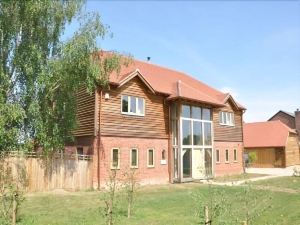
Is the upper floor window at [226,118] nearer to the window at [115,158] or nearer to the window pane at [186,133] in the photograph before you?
the window pane at [186,133]

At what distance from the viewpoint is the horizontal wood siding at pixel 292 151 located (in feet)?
165

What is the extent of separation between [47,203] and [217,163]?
768 inches

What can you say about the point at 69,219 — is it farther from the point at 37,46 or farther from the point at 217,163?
the point at 217,163

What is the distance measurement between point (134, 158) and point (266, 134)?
1239 inches

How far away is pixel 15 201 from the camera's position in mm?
11320

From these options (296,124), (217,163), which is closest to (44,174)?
(217,163)

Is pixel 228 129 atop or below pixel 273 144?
atop

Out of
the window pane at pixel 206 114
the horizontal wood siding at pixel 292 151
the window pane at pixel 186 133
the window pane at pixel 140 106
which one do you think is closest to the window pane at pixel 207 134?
the window pane at pixel 206 114

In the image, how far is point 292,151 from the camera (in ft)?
171

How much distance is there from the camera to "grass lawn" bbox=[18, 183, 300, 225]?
13.4 m

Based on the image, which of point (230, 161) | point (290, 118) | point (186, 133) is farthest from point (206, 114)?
point (290, 118)

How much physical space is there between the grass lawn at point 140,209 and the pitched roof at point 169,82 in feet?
26.4

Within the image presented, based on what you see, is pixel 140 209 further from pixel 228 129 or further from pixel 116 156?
pixel 228 129

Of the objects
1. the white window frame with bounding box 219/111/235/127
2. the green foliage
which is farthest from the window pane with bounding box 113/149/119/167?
the green foliage
